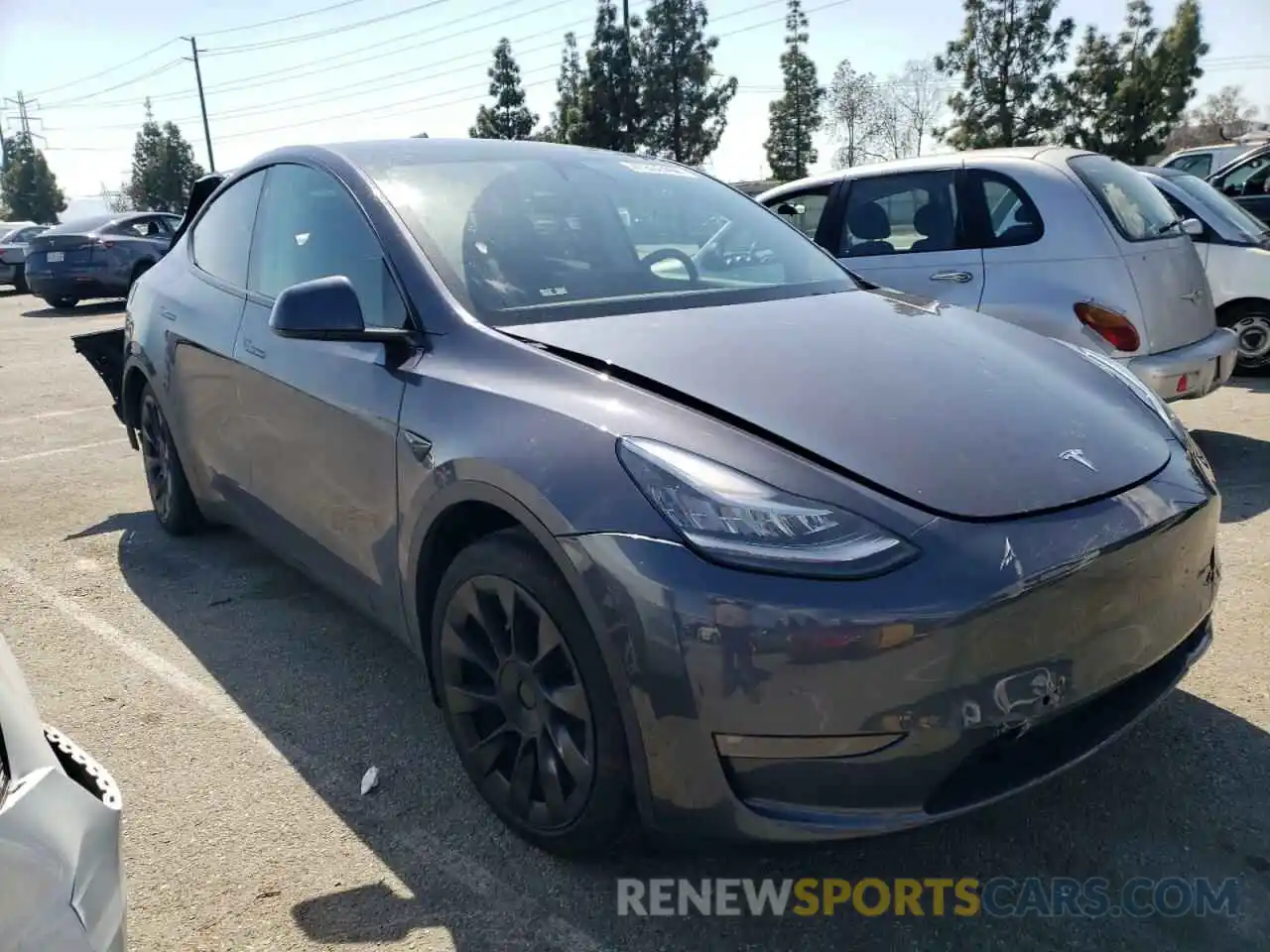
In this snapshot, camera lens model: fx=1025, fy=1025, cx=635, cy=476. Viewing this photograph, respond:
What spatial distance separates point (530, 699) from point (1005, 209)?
4258 mm

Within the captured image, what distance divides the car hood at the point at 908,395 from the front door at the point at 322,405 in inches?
19.8

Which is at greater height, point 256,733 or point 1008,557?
point 1008,557

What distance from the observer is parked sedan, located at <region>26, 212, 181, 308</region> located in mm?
15852

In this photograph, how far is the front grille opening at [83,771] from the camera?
160 cm

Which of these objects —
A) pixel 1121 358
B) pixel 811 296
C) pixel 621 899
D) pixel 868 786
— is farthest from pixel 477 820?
pixel 1121 358

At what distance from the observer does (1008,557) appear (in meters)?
1.88

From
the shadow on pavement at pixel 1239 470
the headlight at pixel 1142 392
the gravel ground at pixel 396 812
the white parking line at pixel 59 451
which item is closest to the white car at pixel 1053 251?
the shadow on pavement at pixel 1239 470

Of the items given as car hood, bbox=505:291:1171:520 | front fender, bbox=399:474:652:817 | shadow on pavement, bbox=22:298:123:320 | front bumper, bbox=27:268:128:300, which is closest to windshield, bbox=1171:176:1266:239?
car hood, bbox=505:291:1171:520

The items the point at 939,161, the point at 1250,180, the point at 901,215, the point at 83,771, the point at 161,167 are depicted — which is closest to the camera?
the point at 83,771

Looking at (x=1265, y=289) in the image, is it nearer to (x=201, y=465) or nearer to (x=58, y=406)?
(x=201, y=465)

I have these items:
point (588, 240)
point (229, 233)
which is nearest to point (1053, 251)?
point (588, 240)

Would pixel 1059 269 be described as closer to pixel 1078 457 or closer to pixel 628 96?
pixel 1078 457

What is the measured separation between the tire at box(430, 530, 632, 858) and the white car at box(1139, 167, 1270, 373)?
21.7 ft

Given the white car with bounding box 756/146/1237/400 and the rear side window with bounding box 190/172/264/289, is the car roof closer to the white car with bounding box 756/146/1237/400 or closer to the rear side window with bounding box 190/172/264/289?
the white car with bounding box 756/146/1237/400
